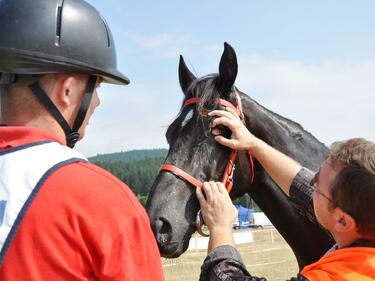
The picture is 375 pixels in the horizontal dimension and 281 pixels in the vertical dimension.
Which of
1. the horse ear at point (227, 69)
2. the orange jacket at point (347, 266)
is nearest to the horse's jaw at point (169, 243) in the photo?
the horse ear at point (227, 69)

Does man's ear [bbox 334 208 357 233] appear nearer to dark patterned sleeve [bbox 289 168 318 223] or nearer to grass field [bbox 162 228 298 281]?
dark patterned sleeve [bbox 289 168 318 223]

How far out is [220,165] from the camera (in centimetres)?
390

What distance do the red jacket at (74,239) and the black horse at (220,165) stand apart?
222 cm

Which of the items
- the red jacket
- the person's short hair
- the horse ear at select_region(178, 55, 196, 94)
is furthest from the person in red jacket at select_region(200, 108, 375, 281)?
the horse ear at select_region(178, 55, 196, 94)

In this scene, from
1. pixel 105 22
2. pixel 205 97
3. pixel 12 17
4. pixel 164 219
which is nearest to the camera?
pixel 12 17

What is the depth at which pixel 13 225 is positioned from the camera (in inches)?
55.7

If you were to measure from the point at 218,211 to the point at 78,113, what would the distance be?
126 cm

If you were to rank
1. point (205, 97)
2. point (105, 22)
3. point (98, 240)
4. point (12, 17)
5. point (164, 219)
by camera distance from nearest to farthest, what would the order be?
1. point (98, 240)
2. point (12, 17)
3. point (105, 22)
4. point (164, 219)
5. point (205, 97)

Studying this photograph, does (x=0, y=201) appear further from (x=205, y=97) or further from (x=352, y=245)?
(x=205, y=97)

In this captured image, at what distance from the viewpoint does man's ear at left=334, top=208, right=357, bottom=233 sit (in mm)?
2121

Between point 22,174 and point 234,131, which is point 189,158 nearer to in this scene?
point 234,131

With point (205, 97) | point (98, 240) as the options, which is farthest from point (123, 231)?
point (205, 97)

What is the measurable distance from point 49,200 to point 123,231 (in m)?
0.24

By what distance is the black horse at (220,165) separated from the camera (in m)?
3.68
